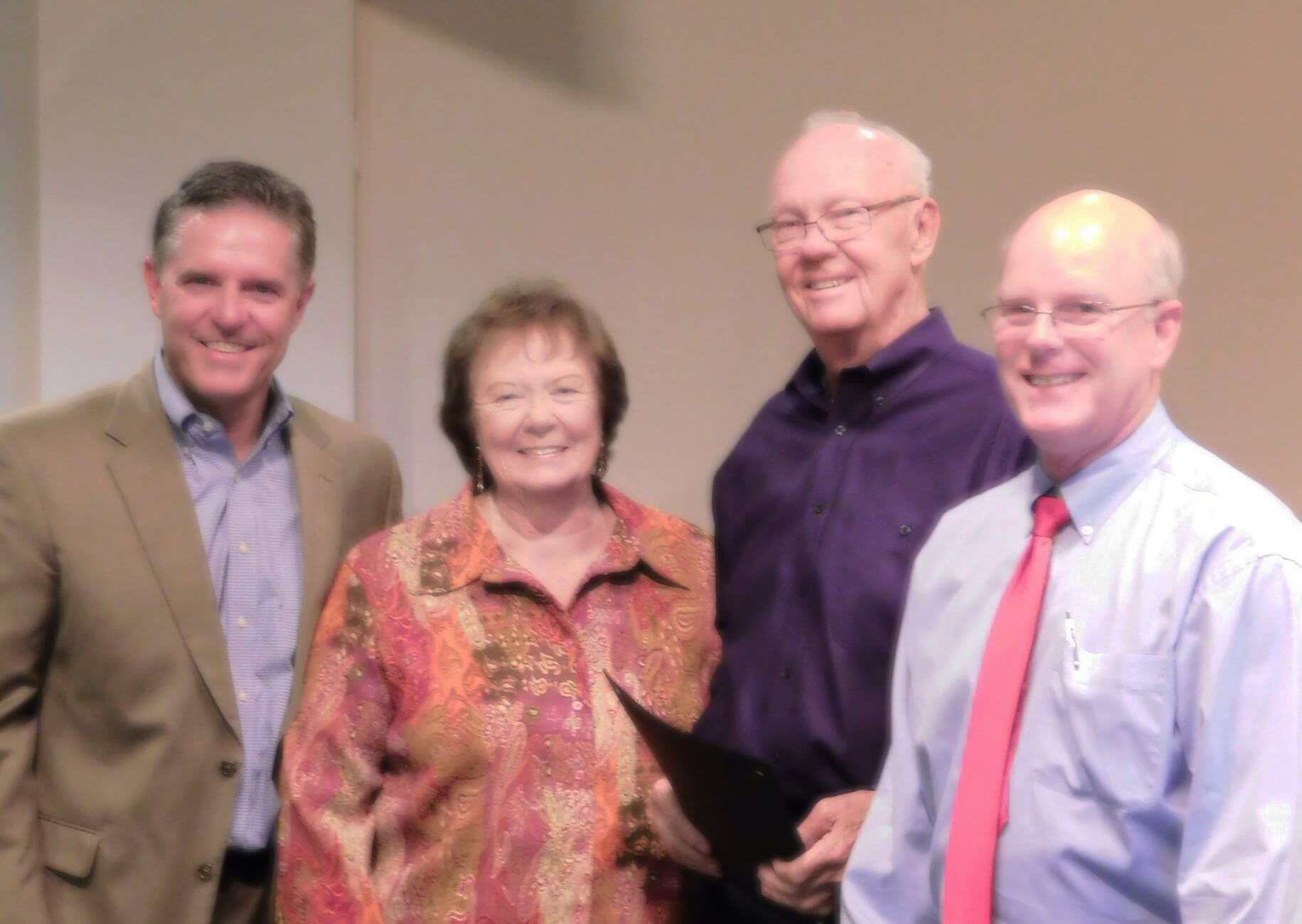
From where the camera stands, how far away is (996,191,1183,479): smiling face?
1258 mm

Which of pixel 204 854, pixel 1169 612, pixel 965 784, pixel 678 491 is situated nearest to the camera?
pixel 1169 612

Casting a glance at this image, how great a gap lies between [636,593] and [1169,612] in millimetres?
834

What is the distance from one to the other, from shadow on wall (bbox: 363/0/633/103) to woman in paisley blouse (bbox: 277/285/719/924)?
111 cm

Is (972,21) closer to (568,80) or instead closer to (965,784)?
(568,80)

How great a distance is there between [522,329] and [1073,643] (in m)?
A: 0.92

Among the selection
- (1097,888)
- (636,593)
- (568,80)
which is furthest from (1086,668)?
(568,80)

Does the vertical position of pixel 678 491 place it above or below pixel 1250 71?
below

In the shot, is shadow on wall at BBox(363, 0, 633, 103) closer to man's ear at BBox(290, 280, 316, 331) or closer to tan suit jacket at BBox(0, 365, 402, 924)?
man's ear at BBox(290, 280, 316, 331)

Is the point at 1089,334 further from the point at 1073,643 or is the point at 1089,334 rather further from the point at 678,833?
the point at 678,833

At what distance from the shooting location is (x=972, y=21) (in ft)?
8.27

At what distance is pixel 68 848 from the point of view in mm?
1804

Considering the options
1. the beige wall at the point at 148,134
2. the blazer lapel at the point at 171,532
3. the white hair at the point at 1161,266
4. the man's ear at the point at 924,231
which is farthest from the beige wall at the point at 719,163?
the white hair at the point at 1161,266

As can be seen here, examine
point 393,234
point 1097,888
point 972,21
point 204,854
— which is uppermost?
point 972,21

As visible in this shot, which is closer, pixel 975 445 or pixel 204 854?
pixel 975 445
